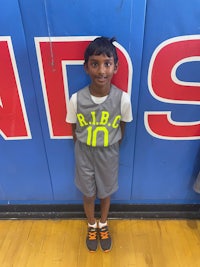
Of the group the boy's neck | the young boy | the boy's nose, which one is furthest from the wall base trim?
the boy's nose

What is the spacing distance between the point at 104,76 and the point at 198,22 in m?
0.46

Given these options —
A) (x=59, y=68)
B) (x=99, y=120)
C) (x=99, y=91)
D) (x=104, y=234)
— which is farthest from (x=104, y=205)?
(x=59, y=68)

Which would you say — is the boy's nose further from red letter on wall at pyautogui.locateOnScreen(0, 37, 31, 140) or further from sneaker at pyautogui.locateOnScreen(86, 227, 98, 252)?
sneaker at pyautogui.locateOnScreen(86, 227, 98, 252)

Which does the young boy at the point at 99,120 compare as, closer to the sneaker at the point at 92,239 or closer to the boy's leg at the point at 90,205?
the boy's leg at the point at 90,205

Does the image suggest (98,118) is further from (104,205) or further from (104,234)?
(104,234)

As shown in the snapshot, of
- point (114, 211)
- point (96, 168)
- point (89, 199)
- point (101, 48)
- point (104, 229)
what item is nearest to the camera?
point (101, 48)

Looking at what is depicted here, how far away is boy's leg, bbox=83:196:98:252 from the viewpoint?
132 cm

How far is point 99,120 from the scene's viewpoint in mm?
1032

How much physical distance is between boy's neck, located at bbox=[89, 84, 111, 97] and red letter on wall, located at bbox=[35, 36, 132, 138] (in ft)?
0.32

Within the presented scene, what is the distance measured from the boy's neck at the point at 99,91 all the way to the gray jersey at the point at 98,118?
16 mm

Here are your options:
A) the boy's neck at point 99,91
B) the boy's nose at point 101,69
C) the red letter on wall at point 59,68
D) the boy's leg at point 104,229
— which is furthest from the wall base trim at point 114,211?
the boy's nose at point 101,69

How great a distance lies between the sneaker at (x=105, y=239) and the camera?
1.34m

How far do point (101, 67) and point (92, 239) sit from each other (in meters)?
1.01

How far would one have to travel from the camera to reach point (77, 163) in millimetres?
1165
